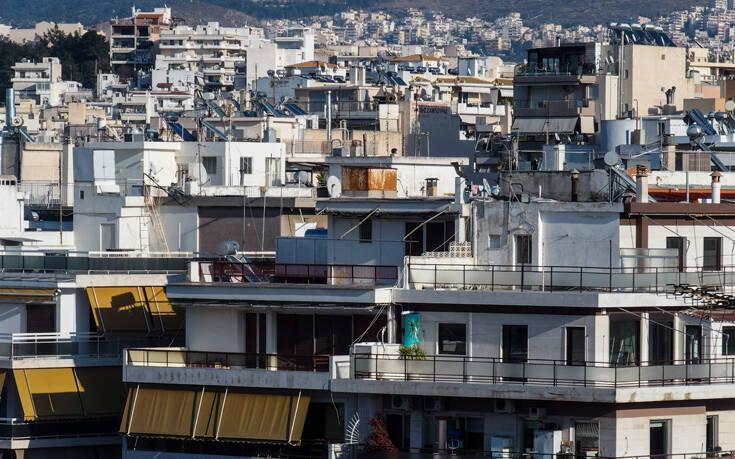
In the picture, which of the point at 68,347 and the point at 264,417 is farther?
the point at 68,347

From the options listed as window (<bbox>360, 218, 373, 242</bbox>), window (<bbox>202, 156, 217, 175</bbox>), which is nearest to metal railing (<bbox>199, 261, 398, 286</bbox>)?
window (<bbox>360, 218, 373, 242</bbox>)

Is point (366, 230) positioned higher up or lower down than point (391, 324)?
higher up

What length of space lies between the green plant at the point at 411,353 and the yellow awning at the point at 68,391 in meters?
8.87

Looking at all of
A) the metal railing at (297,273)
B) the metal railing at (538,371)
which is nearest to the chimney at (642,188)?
the metal railing at (538,371)

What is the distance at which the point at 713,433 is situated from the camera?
3794 cm

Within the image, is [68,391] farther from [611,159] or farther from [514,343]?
[611,159]

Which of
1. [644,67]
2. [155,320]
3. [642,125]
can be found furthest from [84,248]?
[644,67]

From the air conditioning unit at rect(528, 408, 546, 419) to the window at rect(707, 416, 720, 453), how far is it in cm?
335

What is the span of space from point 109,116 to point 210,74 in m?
47.5

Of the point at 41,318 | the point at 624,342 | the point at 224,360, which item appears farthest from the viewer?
the point at 41,318

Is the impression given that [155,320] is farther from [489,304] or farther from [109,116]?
[109,116]

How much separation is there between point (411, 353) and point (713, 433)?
19.1ft

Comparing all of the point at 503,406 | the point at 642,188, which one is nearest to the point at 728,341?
the point at 642,188

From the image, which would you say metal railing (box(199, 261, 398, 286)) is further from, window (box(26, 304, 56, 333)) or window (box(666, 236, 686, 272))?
window (box(26, 304, 56, 333))
